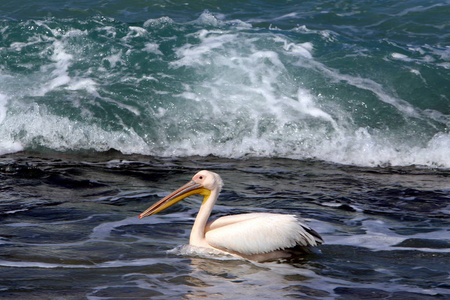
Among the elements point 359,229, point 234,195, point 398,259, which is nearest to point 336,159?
point 234,195

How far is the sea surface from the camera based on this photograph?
425cm

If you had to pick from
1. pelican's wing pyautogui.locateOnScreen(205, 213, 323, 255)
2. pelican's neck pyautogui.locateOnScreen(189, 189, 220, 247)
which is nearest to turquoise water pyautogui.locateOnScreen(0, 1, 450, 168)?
pelican's neck pyautogui.locateOnScreen(189, 189, 220, 247)

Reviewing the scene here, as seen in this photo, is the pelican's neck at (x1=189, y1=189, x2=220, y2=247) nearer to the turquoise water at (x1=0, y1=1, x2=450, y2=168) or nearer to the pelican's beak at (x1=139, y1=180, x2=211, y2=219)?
the pelican's beak at (x1=139, y1=180, x2=211, y2=219)

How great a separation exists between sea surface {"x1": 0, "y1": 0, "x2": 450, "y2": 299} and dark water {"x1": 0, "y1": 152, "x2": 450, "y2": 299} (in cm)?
2

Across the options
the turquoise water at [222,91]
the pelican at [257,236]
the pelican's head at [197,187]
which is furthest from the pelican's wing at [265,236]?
the turquoise water at [222,91]

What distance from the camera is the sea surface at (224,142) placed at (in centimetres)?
425

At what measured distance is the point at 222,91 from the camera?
880 centimetres

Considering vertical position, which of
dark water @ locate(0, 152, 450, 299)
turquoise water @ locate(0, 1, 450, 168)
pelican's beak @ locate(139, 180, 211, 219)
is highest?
turquoise water @ locate(0, 1, 450, 168)

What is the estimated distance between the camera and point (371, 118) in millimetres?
8445

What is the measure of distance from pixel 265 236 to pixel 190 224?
1008mm

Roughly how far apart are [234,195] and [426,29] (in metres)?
6.51

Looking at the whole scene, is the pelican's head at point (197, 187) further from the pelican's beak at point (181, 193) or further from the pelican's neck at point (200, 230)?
the pelican's neck at point (200, 230)

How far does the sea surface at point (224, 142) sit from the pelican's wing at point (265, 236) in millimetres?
122

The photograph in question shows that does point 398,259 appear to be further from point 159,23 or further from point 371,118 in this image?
point 159,23
